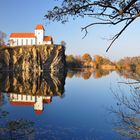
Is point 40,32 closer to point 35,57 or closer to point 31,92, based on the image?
point 35,57

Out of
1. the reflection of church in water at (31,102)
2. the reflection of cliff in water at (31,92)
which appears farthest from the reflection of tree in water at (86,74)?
the reflection of church in water at (31,102)

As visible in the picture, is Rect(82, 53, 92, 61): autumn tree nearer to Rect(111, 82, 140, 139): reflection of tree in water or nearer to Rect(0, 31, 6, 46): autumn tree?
Rect(0, 31, 6, 46): autumn tree

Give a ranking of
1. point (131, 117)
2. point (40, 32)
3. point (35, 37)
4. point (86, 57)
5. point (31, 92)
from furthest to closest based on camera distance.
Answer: point (86, 57)
point (35, 37)
point (40, 32)
point (31, 92)
point (131, 117)

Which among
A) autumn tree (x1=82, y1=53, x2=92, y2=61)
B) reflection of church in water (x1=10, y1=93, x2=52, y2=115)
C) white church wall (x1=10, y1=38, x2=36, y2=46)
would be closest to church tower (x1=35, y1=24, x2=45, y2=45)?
white church wall (x1=10, y1=38, x2=36, y2=46)

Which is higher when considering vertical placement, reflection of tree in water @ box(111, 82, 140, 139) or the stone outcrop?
reflection of tree in water @ box(111, 82, 140, 139)

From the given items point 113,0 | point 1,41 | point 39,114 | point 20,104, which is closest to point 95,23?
point 113,0

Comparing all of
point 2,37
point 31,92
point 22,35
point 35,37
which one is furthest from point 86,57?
point 31,92

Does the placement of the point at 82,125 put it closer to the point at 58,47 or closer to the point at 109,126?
the point at 109,126

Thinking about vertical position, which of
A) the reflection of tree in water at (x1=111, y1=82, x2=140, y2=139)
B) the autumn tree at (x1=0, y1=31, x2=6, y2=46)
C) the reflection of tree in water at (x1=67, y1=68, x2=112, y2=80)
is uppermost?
the autumn tree at (x1=0, y1=31, x2=6, y2=46)

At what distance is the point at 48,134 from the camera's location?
1139 cm

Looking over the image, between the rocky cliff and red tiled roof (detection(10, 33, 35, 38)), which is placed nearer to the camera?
the rocky cliff

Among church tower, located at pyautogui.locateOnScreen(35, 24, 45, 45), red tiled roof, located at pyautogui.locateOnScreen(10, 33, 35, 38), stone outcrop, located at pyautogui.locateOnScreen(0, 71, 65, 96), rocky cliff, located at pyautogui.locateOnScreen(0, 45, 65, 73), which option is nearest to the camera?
stone outcrop, located at pyautogui.locateOnScreen(0, 71, 65, 96)

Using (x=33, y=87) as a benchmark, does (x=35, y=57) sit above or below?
above

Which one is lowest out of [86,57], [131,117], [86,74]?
[86,74]
